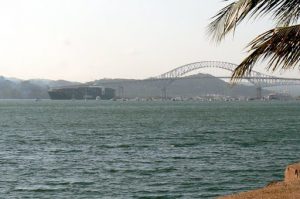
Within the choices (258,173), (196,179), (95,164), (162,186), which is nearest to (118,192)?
(162,186)

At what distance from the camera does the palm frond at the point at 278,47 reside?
3.96 metres

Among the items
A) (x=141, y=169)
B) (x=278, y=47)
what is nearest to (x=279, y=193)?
(x=278, y=47)

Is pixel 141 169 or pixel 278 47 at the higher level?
pixel 278 47

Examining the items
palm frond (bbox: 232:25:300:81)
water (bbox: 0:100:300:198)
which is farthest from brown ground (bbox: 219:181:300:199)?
water (bbox: 0:100:300:198)

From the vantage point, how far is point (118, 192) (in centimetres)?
1820

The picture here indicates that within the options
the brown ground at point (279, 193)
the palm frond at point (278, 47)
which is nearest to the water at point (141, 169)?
the brown ground at point (279, 193)

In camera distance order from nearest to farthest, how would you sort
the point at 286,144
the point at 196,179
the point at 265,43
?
the point at 265,43, the point at 196,179, the point at 286,144

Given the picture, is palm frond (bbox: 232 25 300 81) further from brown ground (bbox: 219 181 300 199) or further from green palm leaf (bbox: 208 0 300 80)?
brown ground (bbox: 219 181 300 199)

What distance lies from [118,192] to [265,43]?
14.7 metres

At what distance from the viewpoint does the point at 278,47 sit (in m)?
4.02

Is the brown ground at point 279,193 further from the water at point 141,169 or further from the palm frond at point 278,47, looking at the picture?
the water at point 141,169

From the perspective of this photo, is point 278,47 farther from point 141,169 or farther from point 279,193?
point 141,169

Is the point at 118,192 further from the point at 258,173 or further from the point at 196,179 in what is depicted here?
the point at 258,173

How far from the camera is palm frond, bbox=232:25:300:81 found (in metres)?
3.96
